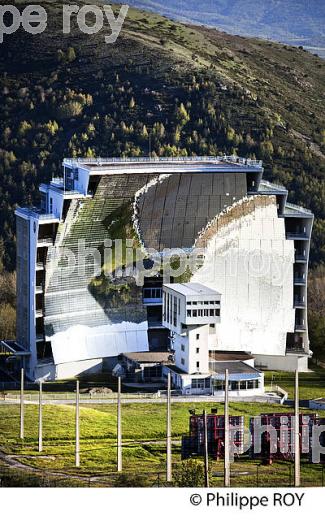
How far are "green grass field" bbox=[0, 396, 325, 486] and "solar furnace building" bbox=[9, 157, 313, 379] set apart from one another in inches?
208

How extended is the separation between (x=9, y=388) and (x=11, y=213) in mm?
30563

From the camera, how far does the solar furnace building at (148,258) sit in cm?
6975

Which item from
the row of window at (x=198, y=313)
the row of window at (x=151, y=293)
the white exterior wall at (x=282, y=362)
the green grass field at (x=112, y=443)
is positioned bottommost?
the green grass field at (x=112, y=443)

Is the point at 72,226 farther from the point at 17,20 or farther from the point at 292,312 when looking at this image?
the point at 17,20

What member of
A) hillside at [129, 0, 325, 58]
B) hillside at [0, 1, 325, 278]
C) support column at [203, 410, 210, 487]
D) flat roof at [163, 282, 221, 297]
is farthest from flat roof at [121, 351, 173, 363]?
hillside at [129, 0, 325, 58]

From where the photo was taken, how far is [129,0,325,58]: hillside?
343 feet

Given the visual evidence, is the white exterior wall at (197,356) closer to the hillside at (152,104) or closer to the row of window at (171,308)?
the row of window at (171,308)

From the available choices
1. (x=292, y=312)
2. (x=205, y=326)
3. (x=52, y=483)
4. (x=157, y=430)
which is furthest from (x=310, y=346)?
(x=52, y=483)

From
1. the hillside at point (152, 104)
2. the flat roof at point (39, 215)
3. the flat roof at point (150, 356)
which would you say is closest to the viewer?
the flat roof at point (39, 215)

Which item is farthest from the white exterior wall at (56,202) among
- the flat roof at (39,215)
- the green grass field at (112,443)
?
the green grass field at (112,443)

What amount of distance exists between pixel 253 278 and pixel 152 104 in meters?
29.0

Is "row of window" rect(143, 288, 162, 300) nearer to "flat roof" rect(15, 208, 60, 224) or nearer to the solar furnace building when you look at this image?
the solar furnace building

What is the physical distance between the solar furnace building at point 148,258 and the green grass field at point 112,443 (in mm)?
5287

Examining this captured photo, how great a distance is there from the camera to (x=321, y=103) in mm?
106188
